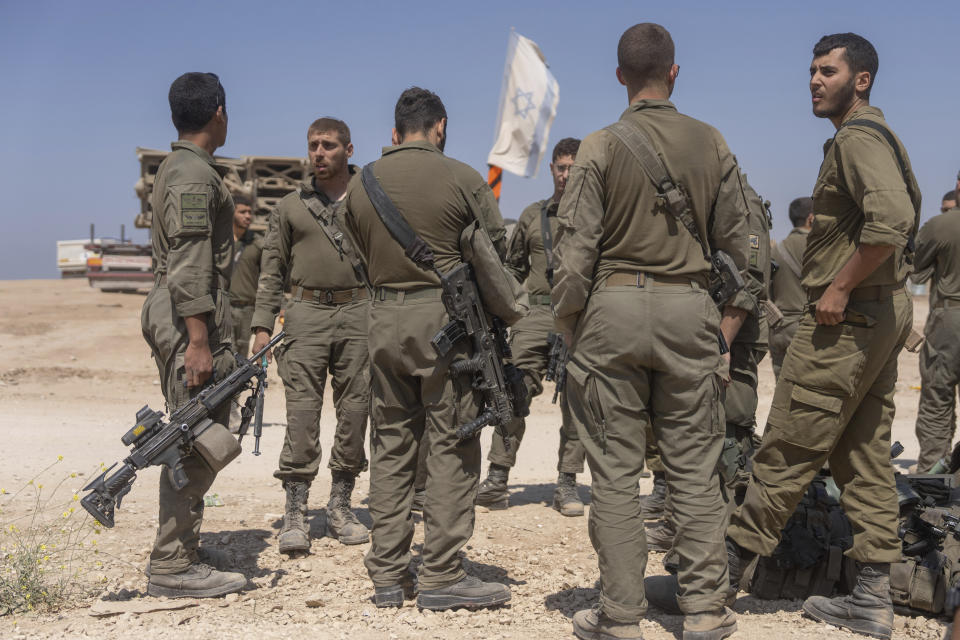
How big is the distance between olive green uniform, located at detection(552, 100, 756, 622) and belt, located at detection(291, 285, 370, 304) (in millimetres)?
2036

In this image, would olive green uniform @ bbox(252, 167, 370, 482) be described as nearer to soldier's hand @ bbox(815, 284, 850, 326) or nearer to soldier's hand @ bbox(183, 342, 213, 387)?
soldier's hand @ bbox(183, 342, 213, 387)

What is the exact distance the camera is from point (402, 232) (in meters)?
3.97

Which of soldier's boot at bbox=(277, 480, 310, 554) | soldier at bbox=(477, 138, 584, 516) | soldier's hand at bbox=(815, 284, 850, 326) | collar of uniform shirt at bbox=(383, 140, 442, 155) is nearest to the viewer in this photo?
soldier's hand at bbox=(815, 284, 850, 326)

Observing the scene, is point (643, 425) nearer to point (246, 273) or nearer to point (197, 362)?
point (197, 362)

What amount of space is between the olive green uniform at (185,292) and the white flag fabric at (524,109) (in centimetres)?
665

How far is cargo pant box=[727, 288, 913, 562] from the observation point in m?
3.72

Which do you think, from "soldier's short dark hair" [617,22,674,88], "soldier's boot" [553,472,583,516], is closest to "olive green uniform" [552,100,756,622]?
"soldier's short dark hair" [617,22,674,88]

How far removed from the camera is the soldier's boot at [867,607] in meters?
3.71

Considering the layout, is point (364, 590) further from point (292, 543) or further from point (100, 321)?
point (100, 321)

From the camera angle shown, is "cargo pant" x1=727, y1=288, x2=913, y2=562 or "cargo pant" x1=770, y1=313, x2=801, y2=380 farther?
"cargo pant" x1=770, y1=313, x2=801, y2=380

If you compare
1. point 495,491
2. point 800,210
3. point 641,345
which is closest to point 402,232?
point 641,345

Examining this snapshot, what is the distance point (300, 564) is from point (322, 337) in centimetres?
135

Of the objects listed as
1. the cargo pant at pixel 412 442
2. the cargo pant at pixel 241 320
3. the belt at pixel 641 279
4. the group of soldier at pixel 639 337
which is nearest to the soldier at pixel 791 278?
the group of soldier at pixel 639 337

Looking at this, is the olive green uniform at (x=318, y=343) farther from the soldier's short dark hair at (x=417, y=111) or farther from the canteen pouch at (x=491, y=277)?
the canteen pouch at (x=491, y=277)
